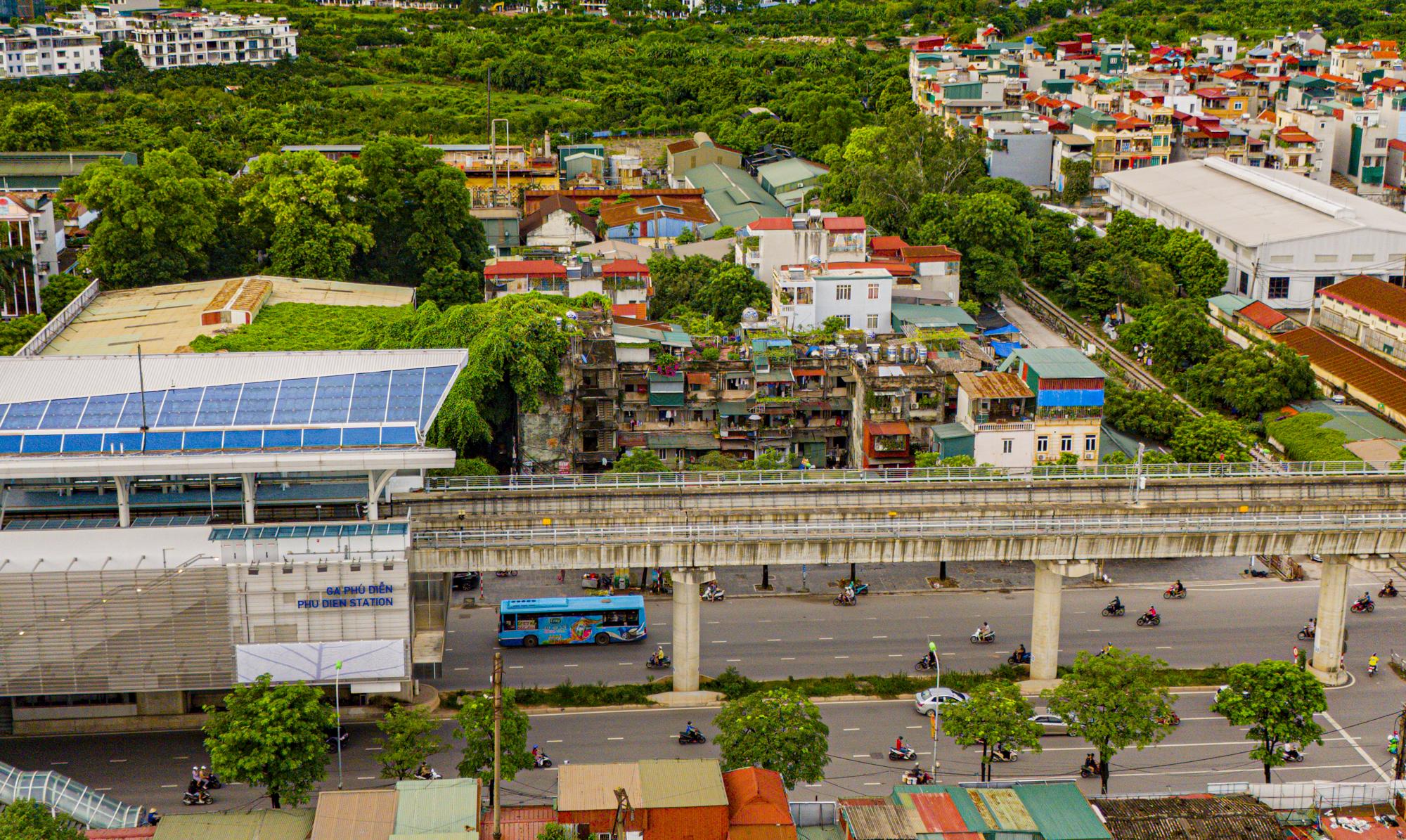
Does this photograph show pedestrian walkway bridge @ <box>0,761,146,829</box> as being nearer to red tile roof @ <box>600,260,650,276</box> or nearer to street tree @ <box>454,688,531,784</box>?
street tree @ <box>454,688,531,784</box>

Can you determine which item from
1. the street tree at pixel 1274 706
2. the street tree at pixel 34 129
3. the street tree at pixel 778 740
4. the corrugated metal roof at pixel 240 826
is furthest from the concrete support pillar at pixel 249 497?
the street tree at pixel 34 129

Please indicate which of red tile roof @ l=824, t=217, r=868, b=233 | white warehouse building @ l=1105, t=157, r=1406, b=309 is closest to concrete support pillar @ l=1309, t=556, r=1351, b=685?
red tile roof @ l=824, t=217, r=868, b=233

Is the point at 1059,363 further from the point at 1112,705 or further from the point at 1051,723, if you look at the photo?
the point at 1112,705

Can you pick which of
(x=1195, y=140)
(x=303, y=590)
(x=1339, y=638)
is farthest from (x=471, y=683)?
(x=1195, y=140)

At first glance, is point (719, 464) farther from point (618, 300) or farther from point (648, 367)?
point (618, 300)

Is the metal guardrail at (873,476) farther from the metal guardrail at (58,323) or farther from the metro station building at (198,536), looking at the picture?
the metal guardrail at (58,323)

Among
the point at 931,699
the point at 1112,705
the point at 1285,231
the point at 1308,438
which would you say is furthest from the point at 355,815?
the point at 1285,231
